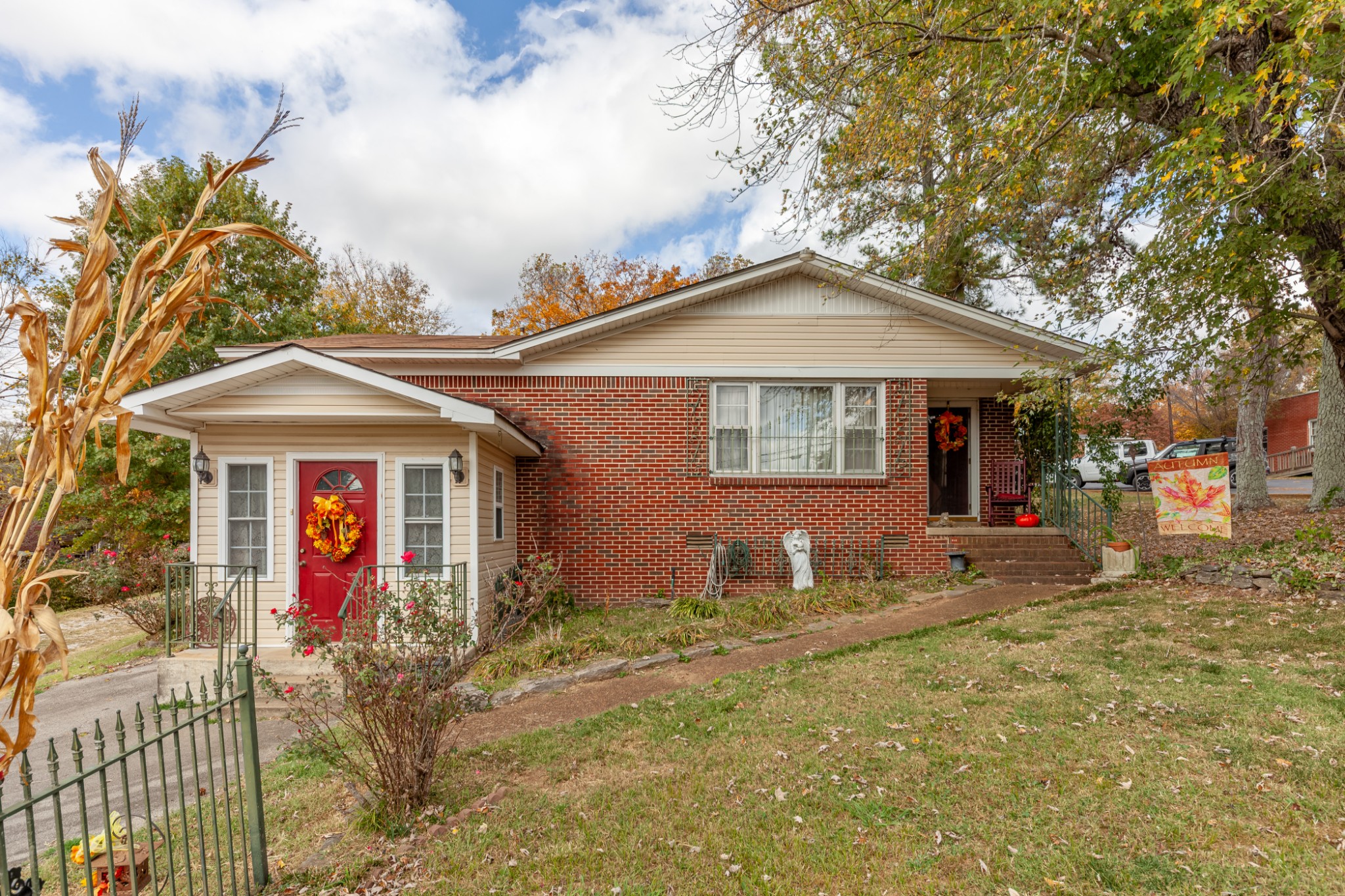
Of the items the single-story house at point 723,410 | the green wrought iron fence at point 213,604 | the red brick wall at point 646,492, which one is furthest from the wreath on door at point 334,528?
the red brick wall at point 646,492

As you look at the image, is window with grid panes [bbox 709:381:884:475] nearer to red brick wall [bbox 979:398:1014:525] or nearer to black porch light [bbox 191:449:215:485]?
red brick wall [bbox 979:398:1014:525]

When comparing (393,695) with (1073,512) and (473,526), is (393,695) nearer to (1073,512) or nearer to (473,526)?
(473,526)

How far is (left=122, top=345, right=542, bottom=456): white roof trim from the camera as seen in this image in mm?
7211

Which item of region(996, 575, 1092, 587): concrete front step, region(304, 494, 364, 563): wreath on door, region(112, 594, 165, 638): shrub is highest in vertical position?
region(304, 494, 364, 563): wreath on door

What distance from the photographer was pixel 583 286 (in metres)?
26.0

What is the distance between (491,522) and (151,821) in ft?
19.4

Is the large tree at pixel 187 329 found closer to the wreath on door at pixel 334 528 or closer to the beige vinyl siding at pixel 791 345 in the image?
the wreath on door at pixel 334 528

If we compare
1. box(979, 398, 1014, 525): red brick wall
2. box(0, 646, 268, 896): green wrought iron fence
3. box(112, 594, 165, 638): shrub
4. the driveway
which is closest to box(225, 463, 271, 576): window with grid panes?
the driveway

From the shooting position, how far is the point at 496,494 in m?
9.29

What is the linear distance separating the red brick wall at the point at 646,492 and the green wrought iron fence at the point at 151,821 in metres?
5.45

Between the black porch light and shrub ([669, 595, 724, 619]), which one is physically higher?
the black porch light

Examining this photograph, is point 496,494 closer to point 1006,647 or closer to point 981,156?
point 1006,647

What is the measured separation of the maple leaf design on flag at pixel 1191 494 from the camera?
8055 mm

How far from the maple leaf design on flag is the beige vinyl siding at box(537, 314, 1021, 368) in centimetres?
303
